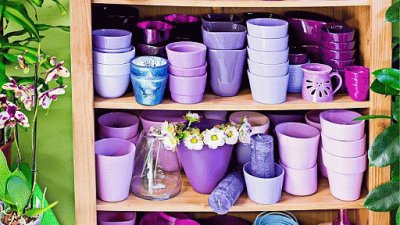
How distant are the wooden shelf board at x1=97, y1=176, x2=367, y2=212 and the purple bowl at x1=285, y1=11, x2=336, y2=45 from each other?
0.49 meters

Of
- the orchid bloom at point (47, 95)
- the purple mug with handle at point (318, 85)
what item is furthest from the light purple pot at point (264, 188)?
the orchid bloom at point (47, 95)

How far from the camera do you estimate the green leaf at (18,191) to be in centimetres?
203

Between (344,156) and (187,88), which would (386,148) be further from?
(187,88)

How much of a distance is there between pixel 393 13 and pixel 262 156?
22.0 inches

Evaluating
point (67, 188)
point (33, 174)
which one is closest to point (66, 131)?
→ point (67, 188)

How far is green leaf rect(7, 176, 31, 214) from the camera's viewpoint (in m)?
2.03

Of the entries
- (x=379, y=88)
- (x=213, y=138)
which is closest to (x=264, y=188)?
(x=213, y=138)

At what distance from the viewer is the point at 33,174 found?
2160 millimetres

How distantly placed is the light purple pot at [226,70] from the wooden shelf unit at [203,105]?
0.10 feet

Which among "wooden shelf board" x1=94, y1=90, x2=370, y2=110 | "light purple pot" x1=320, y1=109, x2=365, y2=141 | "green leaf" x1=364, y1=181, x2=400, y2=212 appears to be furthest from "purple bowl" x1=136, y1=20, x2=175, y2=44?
"green leaf" x1=364, y1=181, x2=400, y2=212

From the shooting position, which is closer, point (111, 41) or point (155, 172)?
point (111, 41)

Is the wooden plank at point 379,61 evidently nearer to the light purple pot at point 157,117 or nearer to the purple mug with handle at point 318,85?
the purple mug with handle at point 318,85

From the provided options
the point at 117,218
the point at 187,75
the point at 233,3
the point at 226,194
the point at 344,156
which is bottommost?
the point at 117,218

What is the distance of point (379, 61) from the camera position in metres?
2.16
